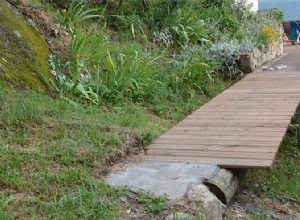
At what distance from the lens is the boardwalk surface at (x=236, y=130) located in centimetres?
446

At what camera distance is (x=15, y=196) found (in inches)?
134

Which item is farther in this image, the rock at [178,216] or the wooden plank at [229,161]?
the wooden plank at [229,161]

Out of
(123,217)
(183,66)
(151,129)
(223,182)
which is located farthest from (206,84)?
(123,217)

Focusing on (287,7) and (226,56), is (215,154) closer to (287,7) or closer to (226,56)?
(226,56)

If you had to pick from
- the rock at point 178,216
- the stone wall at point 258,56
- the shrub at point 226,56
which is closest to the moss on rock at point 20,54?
the rock at point 178,216

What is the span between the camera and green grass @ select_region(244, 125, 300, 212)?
5.23 meters

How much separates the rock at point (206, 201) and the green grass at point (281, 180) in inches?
57.0

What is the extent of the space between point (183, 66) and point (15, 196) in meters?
5.21

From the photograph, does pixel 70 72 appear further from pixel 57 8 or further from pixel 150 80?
pixel 57 8

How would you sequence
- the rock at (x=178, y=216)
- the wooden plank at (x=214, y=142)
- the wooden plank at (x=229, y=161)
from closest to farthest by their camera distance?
the rock at (x=178, y=216) < the wooden plank at (x=229, y=161) < the wooden plank at (x=214, y=142)

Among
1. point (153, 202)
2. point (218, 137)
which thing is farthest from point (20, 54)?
point (153, 202)

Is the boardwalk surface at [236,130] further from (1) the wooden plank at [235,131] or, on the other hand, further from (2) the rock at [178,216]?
(2) the rock at [178,216]

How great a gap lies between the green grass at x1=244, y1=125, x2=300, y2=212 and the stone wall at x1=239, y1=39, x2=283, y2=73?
2.81 metres

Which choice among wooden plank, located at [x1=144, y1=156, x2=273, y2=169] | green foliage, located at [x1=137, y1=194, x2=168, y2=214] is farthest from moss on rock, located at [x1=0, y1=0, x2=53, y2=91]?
green foliage, located at [x1=137, y1=194, x2=168, y2=214]
